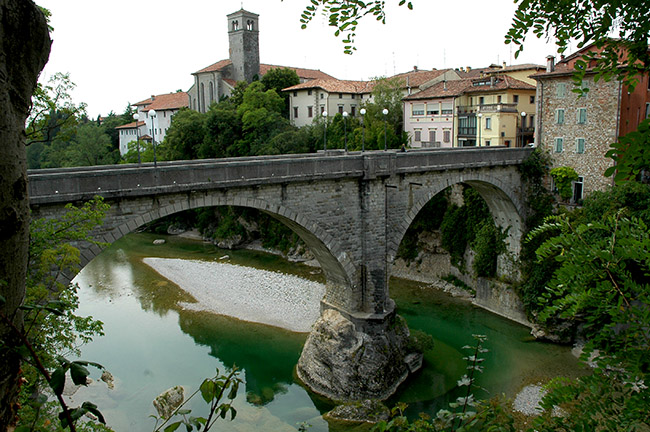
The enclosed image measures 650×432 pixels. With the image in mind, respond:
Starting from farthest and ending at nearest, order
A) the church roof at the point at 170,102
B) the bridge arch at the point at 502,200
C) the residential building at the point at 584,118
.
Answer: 1. the church roof at the point at 170,102
2. the bridge arch at the point at 502,200
3. the residential building at the point at 584,118

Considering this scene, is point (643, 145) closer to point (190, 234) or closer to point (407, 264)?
point (407, 264)

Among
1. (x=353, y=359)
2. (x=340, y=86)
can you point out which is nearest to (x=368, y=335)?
(x=353, y=359)

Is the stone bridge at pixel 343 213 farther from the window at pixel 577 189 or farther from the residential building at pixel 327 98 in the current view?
the residential building at pixel 327 98

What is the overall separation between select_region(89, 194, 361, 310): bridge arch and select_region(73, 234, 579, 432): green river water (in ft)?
11.5

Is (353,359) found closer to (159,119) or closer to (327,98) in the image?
(327,98)

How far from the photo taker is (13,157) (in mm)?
2332

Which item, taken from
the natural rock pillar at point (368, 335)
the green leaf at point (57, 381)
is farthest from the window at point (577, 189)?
the green leaf at point (57, 381)

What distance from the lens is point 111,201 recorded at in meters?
13.3

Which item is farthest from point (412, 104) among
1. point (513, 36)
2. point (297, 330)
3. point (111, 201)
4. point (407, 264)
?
point (513, 36)

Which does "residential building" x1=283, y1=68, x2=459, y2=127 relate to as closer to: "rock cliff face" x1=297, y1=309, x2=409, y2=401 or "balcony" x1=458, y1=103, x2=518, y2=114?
"balcony" x1=458, y1=103, x2=518, y2=114

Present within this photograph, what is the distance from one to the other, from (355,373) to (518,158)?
12.8m

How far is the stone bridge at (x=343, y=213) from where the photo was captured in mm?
14844

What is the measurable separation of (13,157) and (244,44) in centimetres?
5843

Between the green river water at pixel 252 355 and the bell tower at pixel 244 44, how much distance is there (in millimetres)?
34693
